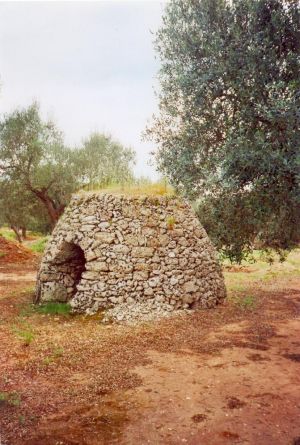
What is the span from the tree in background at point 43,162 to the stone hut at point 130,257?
36.3 feet

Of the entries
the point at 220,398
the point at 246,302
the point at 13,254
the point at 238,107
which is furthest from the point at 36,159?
the point at 220,398

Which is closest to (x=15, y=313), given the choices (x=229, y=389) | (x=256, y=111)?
(x=229, y=389)

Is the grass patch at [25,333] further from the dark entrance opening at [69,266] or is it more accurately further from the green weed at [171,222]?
the green weed at [171,222]

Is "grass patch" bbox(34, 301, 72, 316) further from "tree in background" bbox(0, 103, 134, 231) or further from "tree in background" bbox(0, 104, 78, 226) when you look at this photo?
"tree in background" bbox(0, 104, 78, 226)

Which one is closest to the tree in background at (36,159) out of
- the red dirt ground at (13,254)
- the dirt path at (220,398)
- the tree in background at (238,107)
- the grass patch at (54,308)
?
the red dirt ground at (13,254)

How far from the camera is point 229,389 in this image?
7.71 m

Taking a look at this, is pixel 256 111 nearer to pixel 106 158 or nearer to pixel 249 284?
pixel 249 284

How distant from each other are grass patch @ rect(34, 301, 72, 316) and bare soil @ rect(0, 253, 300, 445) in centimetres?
29

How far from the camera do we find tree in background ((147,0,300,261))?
7645mm

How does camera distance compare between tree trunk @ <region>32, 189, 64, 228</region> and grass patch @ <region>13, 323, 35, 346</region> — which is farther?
tree trunk @ <region>32, 189, 64, 228</region>

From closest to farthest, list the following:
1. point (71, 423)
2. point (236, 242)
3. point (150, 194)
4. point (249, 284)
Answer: point (71, 423), point (236, 242), point (150, 194), point (249, 284)

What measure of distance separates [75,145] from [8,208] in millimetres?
7627

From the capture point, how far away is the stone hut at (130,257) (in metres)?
13.1

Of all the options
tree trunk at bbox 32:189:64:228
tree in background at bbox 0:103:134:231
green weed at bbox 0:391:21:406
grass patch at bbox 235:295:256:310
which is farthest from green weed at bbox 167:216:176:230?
tree trunk at bbox 32:189:64:228
